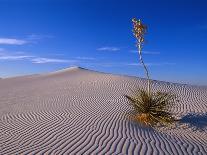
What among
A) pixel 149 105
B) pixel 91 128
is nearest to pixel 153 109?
pixel 149 105

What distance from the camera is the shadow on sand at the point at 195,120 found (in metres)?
12.9

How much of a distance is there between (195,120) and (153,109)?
1648 millimetres

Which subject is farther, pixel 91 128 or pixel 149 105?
pixel 149 105

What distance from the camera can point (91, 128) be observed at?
11.9 m

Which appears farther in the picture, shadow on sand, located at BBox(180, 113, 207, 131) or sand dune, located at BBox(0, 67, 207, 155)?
shadow on sand, located at BBox(180, 113, 207, 131)

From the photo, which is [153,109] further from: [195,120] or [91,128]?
[91,128]

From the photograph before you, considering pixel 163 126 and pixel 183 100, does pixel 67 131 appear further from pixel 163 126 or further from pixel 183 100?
pixel 183 100

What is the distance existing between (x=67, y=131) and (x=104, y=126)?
1.36m

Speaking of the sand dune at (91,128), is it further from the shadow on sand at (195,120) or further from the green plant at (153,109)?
the green plant at (153,109)

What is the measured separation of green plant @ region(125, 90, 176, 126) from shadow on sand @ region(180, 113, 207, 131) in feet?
2.23

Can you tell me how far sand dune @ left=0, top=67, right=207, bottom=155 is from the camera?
372 inches

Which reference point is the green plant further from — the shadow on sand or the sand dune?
the shadow on sand

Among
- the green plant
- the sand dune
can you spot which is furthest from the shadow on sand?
the green plant

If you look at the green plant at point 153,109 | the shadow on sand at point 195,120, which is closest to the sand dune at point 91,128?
the shadow on sand at point 195,120
